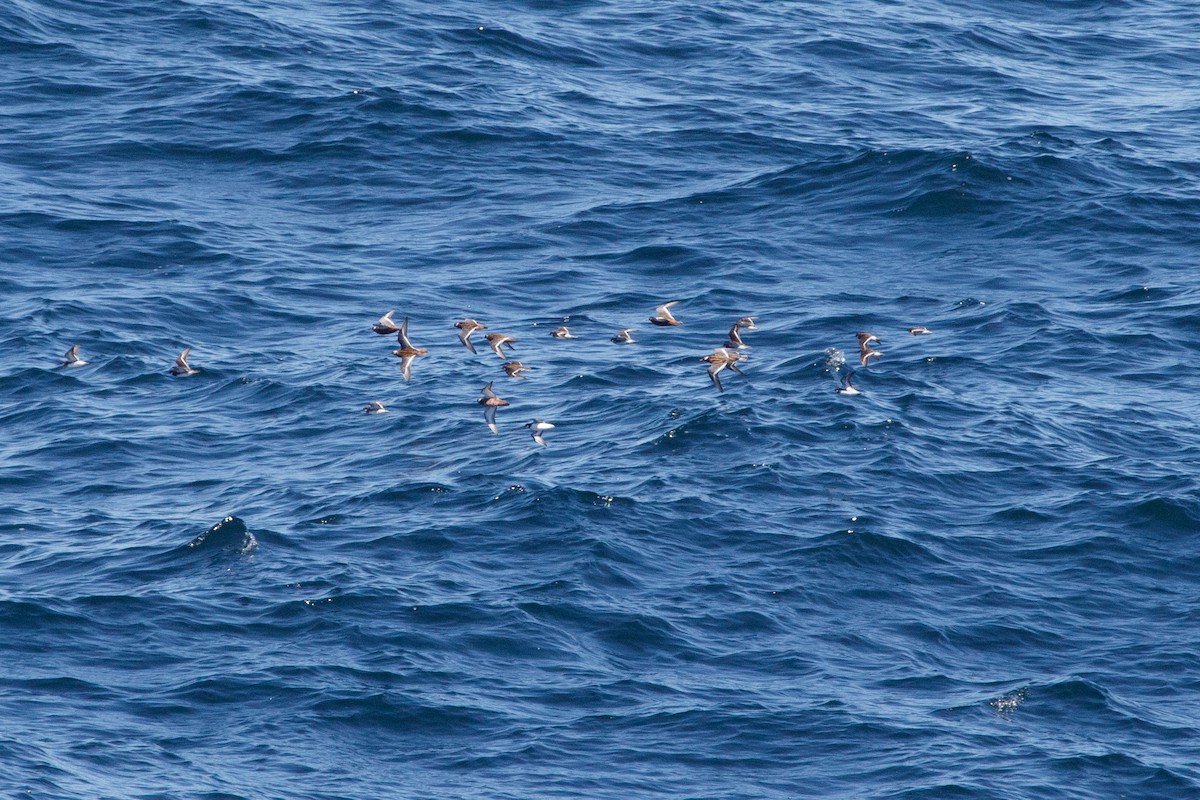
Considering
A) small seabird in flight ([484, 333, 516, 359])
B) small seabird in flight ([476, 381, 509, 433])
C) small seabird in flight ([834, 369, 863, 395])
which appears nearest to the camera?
small seabird in flight ([476, 381, 509, 433])

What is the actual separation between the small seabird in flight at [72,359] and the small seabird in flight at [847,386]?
1694 cm

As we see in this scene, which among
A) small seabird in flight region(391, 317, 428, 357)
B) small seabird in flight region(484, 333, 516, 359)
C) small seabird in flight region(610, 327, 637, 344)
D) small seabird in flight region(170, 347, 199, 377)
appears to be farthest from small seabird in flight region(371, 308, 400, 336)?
small seabird in flight region(610, 327, 637, 344)

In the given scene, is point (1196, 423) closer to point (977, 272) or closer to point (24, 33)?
point (977, 272)

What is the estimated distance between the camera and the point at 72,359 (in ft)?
135

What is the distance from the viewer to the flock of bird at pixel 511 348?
3866cm

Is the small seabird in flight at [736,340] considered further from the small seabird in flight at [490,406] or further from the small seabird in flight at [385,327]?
the small seabird in flight at [385,327]

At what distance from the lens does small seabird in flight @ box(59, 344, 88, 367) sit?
41.1 meters

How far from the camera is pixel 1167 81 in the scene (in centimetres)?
6156

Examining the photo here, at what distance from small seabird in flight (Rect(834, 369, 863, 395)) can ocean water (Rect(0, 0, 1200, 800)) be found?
0.25 m

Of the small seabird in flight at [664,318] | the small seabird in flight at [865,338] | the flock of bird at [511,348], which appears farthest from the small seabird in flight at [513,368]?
the small seabird in flight at [865,338]

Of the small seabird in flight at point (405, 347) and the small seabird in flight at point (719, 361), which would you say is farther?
the small seabird in flight at point (405, 347)

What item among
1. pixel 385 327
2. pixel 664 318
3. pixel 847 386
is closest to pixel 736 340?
pixel 664 318

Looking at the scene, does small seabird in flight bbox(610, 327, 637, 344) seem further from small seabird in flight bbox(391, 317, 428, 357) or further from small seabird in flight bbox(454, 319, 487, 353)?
small seabird in flight bbox(391, 317, 428, 357)

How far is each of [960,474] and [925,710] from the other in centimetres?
808
